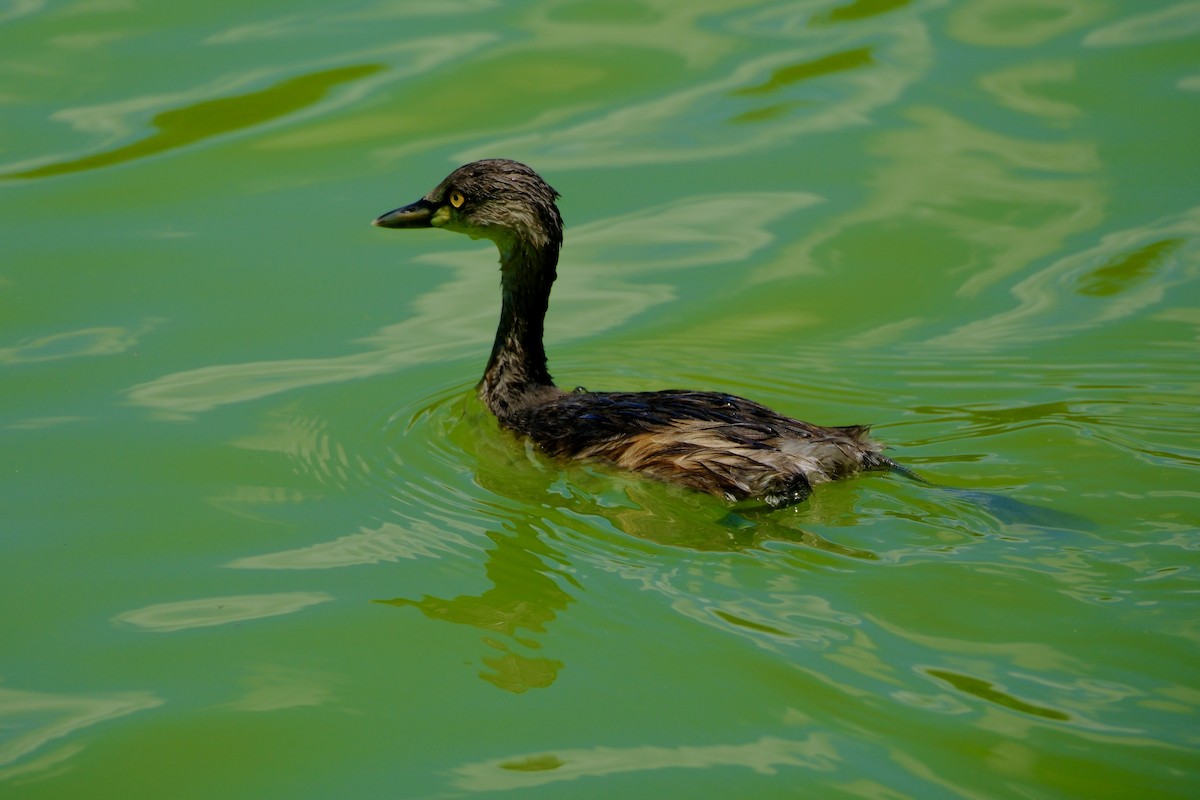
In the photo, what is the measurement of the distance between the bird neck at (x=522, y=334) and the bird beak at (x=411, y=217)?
14.5 inches

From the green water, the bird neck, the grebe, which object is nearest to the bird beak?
the grebe


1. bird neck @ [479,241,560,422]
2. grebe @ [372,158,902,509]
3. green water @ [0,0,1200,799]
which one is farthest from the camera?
bird neck @ [479,241,560,422]

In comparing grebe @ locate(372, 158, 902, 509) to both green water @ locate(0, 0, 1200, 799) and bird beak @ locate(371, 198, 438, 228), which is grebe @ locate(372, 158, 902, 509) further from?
green water @ locate(0, 0, 1200, 799)

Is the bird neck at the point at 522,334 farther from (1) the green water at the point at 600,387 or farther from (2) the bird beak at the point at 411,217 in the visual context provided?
(2) the bird beak at the point at 411,217

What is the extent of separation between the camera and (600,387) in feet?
23.7

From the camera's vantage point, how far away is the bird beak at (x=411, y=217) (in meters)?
6.95

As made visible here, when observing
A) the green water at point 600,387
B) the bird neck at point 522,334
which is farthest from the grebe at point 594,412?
the green water at point 600,387

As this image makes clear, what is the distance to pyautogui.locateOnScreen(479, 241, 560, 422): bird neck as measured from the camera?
22.4 feet

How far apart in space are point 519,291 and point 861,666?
2.84 meters

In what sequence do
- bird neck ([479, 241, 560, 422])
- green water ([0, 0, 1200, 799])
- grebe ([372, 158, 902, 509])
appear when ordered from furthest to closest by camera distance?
bird neck ([479, 241, 560, 422]), grebe ([372, 158, 902, 509]), green water ([0, 0, 1200, 799])

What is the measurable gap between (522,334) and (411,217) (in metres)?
0.74

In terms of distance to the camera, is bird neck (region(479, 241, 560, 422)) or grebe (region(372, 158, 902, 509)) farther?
bird neck (region(479, 241, 560, 422))

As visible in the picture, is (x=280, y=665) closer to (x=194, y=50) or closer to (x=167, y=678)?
(x=167, y=678)

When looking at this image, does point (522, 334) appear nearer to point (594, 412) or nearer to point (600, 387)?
point (600, 387)
